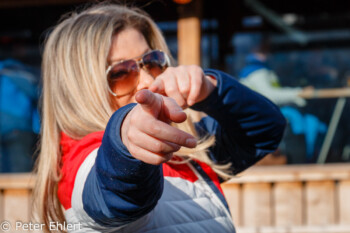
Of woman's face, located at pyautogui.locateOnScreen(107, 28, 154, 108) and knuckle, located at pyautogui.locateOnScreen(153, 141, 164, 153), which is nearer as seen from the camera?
knuckle, located at pyautogui.locateOnScreen(153, 141, 164, 153)

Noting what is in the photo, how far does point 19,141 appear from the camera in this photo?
4348 millimetres

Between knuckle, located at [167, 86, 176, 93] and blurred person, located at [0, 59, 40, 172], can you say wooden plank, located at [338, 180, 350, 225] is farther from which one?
knuckle, located at [167, 86, 176, 93]

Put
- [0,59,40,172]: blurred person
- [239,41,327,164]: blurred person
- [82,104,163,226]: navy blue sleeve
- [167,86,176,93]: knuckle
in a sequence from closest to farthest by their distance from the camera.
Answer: [82,104,163,226]: navy blue sleeve, [167,86,176,93]: knuckle, [239,41,327,164]: blurred person, [0,59,40,172]: blurred person

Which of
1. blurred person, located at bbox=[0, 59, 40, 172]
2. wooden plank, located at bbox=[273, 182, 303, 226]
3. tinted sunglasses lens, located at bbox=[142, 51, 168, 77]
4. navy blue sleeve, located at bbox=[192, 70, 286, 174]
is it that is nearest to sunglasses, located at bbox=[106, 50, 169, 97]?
tinted sunglasses lens, located at bbox=[142, 51, 168, 77]

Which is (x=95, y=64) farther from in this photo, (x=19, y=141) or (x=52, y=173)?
(x=19, y=141)

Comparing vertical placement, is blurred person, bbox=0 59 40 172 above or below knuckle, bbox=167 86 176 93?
below

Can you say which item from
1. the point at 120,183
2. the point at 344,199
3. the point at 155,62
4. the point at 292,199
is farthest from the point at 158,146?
the point at 344,199

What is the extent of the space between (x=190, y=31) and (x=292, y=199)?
1636mm

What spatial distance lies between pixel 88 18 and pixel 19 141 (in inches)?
126

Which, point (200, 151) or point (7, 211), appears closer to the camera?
point (200, 151)

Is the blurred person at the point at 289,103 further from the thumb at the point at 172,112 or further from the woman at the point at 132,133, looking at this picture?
the thumb at the point at 172,112

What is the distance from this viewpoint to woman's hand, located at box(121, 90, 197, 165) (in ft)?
2.36

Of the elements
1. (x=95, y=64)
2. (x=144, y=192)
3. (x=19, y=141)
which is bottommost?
(x=19, y=141)

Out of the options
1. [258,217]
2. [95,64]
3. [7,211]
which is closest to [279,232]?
[258,217]
